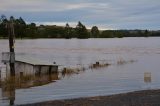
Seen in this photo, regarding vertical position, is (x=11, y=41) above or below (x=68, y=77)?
above

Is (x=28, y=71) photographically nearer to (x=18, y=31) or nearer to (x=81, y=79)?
(x=81, y=79)

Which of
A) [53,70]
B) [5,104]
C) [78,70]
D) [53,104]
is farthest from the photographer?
[78,70]

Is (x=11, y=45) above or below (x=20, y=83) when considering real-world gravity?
above

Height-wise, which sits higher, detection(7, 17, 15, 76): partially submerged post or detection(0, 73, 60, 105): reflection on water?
detection(7, 17, 15, 76): partially submerged post

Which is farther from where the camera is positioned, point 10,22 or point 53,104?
point 10,22

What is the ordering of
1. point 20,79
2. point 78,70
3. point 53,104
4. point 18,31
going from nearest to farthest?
point 53,104 < point 20,79 < point 78,70 < point 18,31

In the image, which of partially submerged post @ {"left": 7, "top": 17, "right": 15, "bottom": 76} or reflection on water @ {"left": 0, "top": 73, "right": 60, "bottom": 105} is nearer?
reflection on water @ {"left": 0, "top": 73, "right": 60, "bottom": 105}

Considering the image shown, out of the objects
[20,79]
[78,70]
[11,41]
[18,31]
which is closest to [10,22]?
[11,41]

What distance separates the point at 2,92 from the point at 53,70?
52.8 ft

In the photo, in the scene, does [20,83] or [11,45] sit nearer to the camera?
[20,83]

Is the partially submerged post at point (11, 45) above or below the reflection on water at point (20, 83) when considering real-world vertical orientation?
above

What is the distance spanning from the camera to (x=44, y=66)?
46156 millimetres

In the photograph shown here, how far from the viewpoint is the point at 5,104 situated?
2480 cm

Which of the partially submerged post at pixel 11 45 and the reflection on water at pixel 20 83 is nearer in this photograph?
the reflection on water at pixel 20 83
